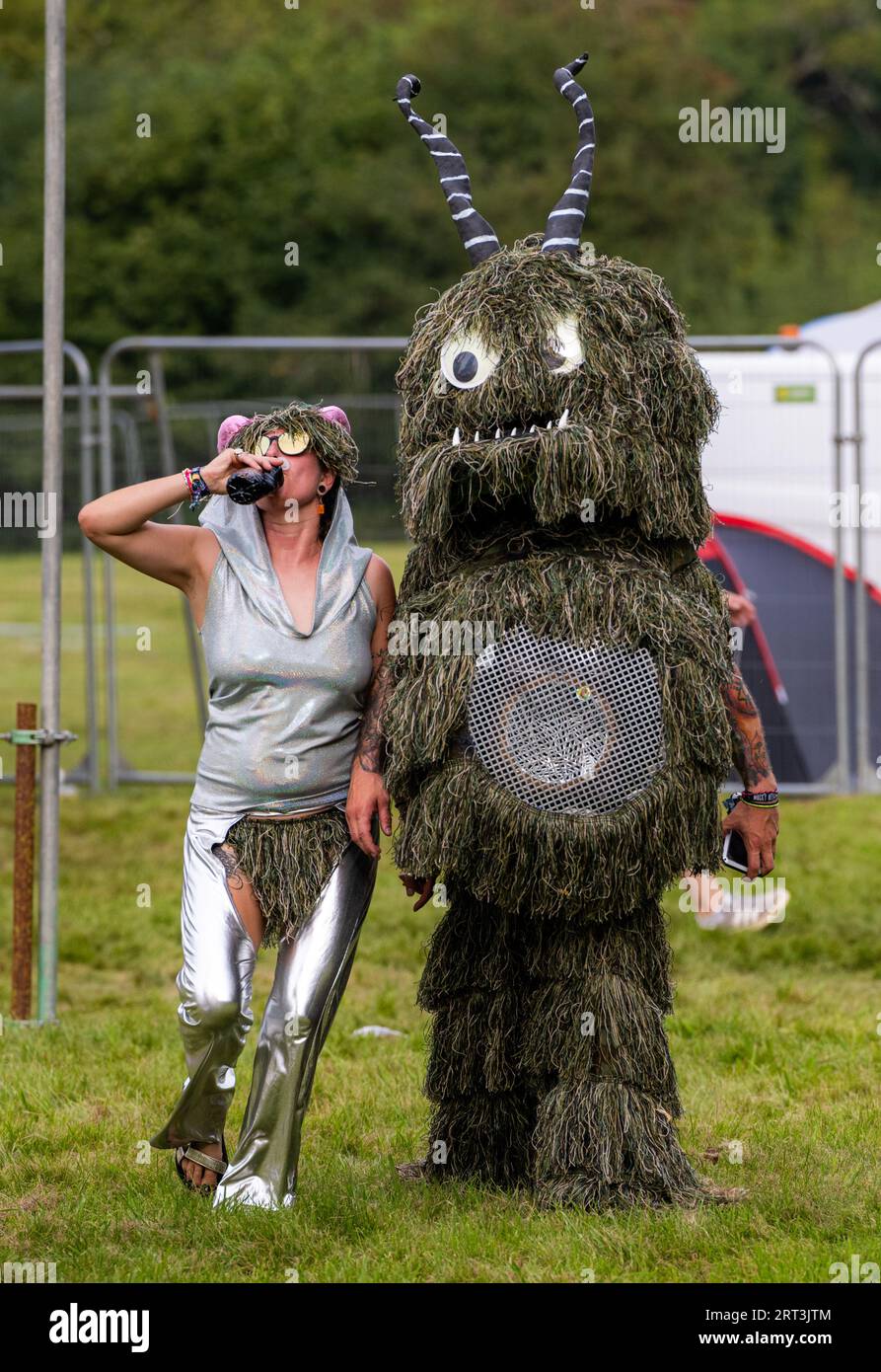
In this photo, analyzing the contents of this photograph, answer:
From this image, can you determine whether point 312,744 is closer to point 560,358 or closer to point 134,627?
point 560,358

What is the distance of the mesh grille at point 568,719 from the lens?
4.02 meters

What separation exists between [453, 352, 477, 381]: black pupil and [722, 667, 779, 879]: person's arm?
3.47 feet

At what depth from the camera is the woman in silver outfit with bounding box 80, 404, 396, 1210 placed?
4297 millimetres

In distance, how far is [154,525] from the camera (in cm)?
443

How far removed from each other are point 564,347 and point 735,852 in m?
1.35

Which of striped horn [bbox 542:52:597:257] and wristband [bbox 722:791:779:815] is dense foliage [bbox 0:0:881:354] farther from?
wristband [bbox 722:791:779:815]

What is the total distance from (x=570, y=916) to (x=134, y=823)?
19.8 feet

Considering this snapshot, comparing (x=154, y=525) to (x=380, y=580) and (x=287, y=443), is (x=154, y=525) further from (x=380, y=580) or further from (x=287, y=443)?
(x=380, y=580)

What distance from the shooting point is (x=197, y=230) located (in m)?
32.8

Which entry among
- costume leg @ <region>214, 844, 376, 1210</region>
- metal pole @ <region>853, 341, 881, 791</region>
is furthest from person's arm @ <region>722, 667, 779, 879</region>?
metal pole @ <region>853, 341, 881, 791</region>

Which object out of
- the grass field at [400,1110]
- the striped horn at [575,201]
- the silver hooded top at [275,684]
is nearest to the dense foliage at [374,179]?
the grass field at [400,1110]

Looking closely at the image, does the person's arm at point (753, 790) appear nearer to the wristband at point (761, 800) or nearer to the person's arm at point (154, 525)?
the wristband at point (761, 800)

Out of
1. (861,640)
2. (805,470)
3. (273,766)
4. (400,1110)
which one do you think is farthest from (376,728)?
(805,470)

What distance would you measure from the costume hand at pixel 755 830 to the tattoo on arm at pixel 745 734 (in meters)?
0.07
